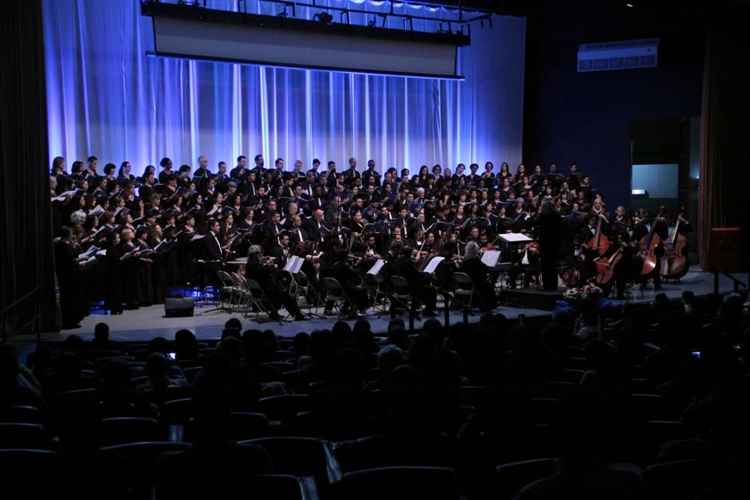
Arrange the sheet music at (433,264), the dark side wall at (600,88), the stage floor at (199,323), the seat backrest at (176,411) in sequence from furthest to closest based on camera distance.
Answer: the dark side wall at (600,88), the sheet music at (433,264), the stage floor at (199,323), the seat backrest at (176,411)

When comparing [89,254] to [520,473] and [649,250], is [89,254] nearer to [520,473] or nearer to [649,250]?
[649,250]

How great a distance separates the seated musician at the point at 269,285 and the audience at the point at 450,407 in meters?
5.16

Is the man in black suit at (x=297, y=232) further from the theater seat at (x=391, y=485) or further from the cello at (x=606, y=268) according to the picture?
the theater seat at (x=391, y=485)

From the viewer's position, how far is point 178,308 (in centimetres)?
1302

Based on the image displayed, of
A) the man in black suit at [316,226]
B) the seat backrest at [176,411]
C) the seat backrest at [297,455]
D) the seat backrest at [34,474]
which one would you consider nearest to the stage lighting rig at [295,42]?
the man in black suit at [316,226]

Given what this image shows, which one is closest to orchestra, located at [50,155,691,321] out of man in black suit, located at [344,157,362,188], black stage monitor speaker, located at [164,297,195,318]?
man in black suit, located at [344,157,362,188]

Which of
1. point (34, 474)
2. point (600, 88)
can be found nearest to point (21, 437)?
point (34, 474)

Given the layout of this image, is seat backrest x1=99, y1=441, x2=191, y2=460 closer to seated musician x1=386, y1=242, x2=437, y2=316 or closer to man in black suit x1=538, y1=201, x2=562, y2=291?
seated musician x1=386, y1=242, x2=437, y2=316

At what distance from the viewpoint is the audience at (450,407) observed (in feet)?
9.73

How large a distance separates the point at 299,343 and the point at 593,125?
18.2 metres

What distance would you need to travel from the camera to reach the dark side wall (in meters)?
21.7

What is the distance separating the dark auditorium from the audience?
2cm

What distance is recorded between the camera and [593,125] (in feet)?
77.3

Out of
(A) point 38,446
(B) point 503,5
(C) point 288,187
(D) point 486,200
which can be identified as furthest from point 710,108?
(A) point 38,446
